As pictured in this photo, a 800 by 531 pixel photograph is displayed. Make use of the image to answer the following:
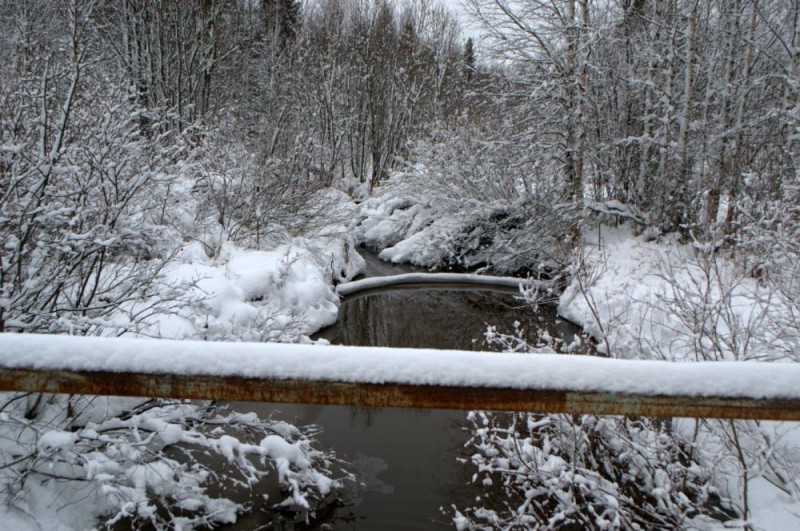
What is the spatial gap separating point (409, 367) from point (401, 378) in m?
0.03

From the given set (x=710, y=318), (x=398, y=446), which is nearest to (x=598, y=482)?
(x=710, y=318)

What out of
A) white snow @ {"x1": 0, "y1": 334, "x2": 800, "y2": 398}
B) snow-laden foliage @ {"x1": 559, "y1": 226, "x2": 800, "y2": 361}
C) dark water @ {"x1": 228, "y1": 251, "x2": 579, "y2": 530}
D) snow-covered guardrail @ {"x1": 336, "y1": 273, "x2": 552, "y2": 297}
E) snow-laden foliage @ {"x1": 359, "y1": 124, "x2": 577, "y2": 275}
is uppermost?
snow-laden foliage @ {"x1": 359, "y1": 124, "x2": 577, "y2": 275}

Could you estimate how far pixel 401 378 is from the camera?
1.35m

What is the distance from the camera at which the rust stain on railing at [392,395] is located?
4.39ft

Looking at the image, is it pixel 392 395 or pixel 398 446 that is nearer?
pixel 392 395

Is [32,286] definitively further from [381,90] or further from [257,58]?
[257,58]

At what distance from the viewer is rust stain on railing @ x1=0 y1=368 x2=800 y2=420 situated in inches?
52.7

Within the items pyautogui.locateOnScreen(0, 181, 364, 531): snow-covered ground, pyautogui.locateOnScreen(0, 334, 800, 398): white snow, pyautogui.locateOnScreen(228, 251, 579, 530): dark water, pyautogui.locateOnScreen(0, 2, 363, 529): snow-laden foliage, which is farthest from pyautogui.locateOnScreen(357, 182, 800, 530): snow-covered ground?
pyautogui.locateOnScreen(0, 2, 363, 529): snow-laden foliage

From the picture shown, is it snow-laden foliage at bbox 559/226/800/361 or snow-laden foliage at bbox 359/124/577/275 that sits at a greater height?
snow-laden foliage at bbox 359/124/577/275

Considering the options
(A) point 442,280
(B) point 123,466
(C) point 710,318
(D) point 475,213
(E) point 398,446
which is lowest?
(E) point 398,446

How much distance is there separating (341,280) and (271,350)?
1174 cm

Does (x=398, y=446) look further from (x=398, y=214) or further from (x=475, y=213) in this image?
(x=398, y=214)

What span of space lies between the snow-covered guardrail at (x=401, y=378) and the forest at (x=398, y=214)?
187 cm

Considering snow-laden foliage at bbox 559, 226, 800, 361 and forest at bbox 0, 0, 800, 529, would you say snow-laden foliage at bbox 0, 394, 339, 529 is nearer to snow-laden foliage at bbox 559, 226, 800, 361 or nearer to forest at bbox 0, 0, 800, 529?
forest at bbox 0, 0, 800, 529
